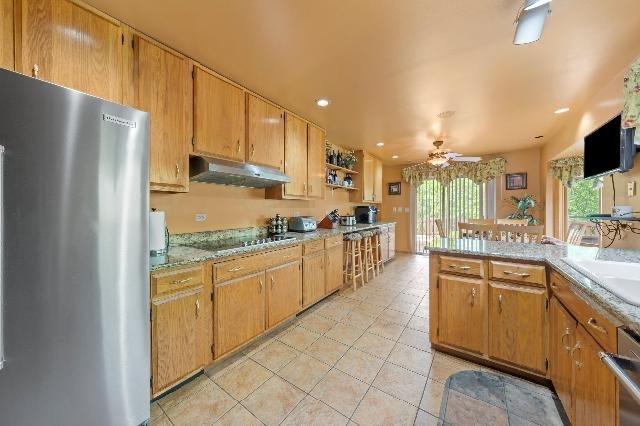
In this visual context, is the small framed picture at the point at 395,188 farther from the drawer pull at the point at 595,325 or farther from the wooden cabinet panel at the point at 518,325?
the drawer pull at the point at 595,325

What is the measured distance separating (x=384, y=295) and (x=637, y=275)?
94.4 inches

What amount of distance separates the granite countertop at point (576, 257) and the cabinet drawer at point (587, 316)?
0.05 metres

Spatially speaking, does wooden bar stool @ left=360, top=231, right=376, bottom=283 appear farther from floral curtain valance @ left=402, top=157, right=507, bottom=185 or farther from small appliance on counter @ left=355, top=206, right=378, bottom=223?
floral curtain valance @ left=402, top=157, right=507, bottom=185

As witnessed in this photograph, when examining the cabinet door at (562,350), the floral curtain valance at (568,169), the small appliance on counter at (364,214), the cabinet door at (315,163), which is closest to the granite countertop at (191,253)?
the cabinet door at (315,163)

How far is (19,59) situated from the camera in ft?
3.95

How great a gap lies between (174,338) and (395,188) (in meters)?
5.96

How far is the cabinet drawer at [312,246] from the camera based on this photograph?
276 cm

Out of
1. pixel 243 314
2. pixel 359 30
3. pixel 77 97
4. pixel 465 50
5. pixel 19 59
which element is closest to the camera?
pixel 77 97

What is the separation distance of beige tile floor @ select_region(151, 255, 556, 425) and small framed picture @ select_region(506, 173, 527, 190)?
397 cm

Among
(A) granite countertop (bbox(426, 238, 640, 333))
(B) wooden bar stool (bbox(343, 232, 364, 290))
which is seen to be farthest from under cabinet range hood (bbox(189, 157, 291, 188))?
(A) granite countertop (bbox(426, 238, 640, 333))

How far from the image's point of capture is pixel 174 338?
61.4 inches

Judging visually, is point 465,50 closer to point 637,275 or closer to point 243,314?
point 637,275

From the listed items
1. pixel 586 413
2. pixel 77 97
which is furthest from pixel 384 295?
pixel 77 97

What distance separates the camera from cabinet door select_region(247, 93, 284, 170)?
247 cm
